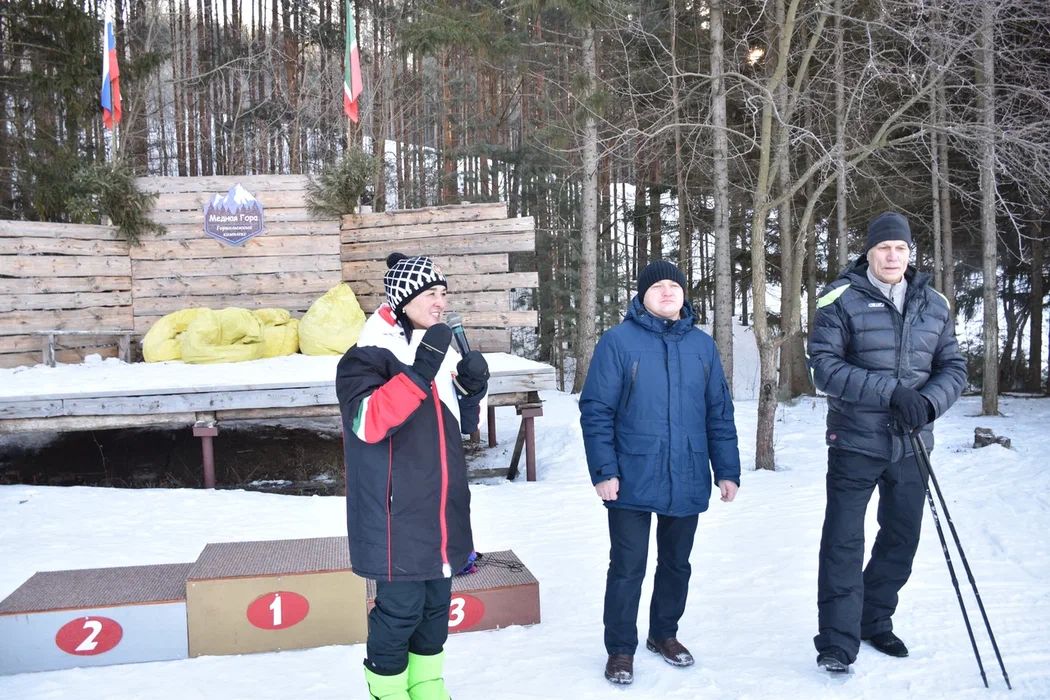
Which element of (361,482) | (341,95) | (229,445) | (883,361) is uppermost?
(341,95)

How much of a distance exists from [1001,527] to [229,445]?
7360 millimetres

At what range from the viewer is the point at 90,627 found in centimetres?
322

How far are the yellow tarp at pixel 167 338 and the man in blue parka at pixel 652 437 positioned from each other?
272 inches

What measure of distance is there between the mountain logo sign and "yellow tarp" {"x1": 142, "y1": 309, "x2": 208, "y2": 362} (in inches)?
41.3

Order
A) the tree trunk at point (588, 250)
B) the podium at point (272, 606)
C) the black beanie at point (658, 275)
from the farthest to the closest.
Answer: the tree trunk at point (588, 250)
the podium at point (272, 606)
the black beanie at point (658, 275)

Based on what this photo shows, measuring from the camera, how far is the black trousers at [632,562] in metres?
3.02

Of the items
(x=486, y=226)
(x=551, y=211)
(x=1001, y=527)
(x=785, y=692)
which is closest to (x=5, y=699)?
(x=785, y=692)

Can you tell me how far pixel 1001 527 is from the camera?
4895 mm

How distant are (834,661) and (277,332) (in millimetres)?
7100

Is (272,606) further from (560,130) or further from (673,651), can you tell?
(560,130)

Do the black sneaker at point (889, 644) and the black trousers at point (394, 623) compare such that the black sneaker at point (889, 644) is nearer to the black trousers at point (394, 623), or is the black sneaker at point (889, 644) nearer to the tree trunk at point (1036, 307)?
the black trousers at point (394, 623)

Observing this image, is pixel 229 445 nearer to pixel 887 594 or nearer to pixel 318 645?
pixel 318 645

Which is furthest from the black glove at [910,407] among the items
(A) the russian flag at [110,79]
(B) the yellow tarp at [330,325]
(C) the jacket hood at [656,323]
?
(A) the russian flag at [110,79]

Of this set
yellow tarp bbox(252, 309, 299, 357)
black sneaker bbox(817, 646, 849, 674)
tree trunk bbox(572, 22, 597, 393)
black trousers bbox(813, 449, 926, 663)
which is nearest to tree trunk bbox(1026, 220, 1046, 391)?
tree trunk bbox(572, 22, 597, 393)
